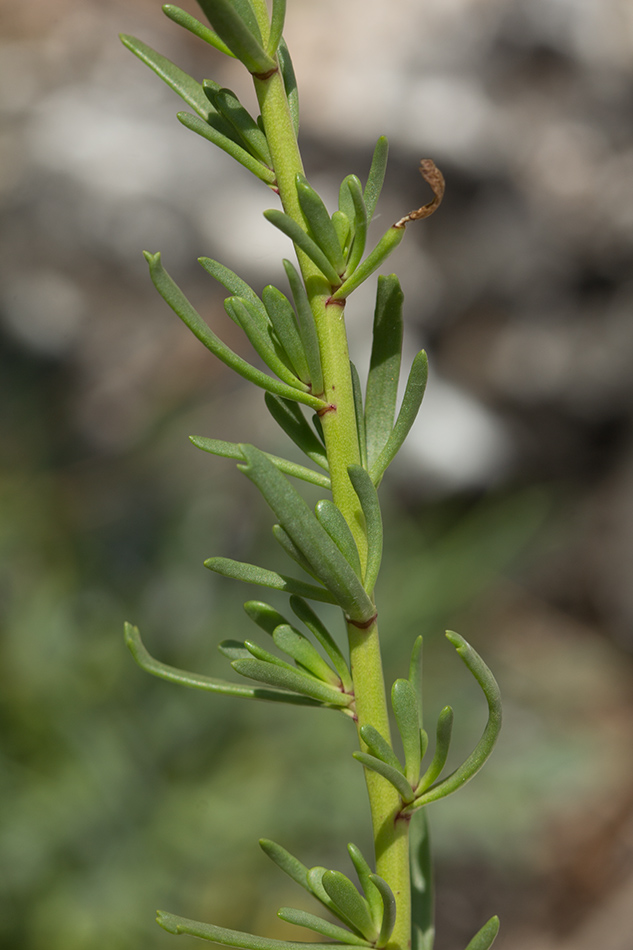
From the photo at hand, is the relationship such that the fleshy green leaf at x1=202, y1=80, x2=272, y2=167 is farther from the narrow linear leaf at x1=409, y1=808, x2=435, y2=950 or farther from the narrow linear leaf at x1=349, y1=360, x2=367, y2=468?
the narrow linear leaf at x1=409, y1=808, x2=435, y2=950

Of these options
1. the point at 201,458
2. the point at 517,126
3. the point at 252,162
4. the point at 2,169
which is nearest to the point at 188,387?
the point at 201,458

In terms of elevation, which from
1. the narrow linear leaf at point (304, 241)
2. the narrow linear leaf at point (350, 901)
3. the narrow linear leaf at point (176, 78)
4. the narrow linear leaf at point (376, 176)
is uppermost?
the narrow linear leaf at point (376, 176)

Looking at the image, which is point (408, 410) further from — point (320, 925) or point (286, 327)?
point (320, 925)

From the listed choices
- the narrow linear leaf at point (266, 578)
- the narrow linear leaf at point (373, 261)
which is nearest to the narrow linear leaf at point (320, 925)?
the narrow linear leaf at point (266, 578)

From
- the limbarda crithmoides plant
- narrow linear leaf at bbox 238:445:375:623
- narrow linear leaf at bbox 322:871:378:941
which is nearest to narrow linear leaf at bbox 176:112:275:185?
the limbarda crithmoides plant

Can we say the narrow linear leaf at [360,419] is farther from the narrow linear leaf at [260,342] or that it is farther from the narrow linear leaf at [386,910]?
the narrow linear leaf at [386,910]

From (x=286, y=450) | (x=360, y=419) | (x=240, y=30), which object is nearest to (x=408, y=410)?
(x=360, y=419)

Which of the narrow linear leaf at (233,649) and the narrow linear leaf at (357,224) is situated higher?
the narrow linear leaf at (357,224)
